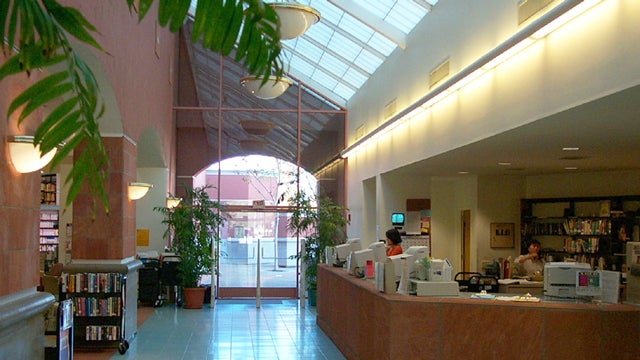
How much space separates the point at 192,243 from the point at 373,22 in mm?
6059

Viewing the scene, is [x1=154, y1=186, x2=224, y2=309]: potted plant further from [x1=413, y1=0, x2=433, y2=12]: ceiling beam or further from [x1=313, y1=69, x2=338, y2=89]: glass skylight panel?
[x1=413, y1=0, x2=433, y2=12]: ceiling beam

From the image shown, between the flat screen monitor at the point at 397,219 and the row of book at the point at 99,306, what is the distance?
6.58m

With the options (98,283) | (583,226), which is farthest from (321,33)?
(98,283)

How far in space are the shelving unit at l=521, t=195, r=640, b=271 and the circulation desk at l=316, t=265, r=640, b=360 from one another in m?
6.14

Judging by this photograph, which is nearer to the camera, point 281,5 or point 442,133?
point 281,5

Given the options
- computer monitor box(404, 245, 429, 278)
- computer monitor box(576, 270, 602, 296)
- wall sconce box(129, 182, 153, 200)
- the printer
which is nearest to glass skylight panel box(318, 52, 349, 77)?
wall sconce box(129, 182, 153, 200)

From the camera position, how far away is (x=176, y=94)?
1775 cm

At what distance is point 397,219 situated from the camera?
1502cm

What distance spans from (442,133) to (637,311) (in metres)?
4.20

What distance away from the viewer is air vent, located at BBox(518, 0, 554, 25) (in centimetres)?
696

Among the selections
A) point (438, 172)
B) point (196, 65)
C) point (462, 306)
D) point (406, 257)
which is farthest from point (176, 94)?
point (462, 306)

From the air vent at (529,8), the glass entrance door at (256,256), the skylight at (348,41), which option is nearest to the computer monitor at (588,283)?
the air vent at (529,8)

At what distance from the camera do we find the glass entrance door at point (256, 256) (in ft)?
56.0

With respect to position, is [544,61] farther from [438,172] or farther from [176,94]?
[176,94]
